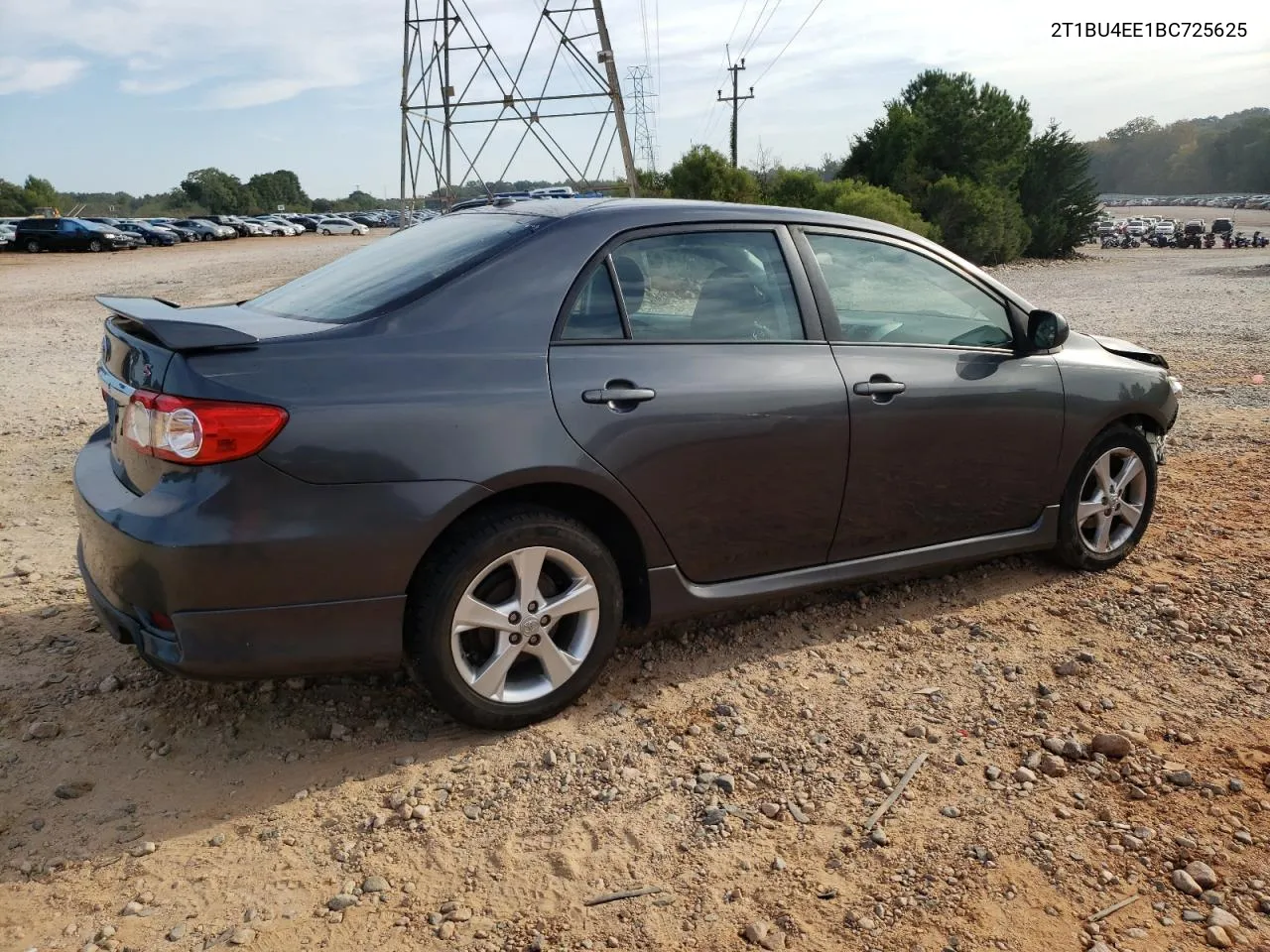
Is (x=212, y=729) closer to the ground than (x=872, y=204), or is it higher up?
closer to the ground

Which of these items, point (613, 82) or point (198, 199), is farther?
point (198, 199)

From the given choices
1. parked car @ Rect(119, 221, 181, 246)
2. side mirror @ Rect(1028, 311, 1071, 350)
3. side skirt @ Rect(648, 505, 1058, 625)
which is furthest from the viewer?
parked car @ Rect(119, 221, 181, 246)

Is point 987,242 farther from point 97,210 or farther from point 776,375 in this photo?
point 97,210

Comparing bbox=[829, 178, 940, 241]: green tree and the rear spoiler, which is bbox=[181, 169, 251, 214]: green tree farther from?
the rear spoiler

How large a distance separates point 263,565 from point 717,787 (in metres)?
1.46

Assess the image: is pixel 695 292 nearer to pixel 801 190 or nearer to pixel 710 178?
pixel 710 178

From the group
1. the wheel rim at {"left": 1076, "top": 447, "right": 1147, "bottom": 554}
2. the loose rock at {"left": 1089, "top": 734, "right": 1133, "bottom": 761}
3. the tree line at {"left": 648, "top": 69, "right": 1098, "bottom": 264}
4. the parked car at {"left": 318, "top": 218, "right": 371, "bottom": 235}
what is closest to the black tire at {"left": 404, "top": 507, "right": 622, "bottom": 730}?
the loose rock at {"left": 1089, "top": 734, "right": 1133, "bottom": 761}

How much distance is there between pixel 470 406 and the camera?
3.11 meters

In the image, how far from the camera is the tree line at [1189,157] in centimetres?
15175

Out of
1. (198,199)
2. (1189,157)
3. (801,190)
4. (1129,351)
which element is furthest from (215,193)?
(1189,157)

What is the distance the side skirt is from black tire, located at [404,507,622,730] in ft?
0.83

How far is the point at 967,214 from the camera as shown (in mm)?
33438

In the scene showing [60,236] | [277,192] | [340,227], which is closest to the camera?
[60,236]

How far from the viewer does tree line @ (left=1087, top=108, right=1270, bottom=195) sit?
151750 mm
